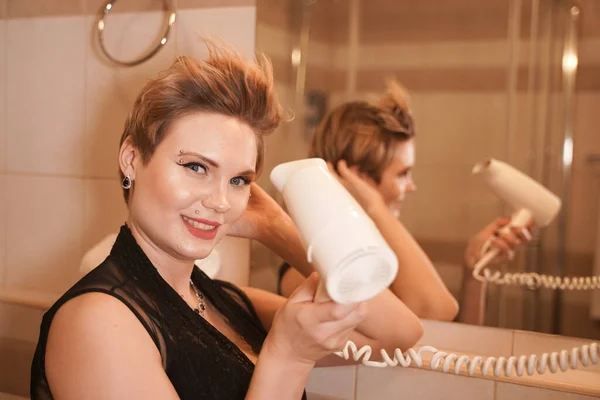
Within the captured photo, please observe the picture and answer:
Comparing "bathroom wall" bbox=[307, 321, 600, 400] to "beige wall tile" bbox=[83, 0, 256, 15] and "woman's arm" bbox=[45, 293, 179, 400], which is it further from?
"beige wall tile" bbox=[83, 0, 256, 15]

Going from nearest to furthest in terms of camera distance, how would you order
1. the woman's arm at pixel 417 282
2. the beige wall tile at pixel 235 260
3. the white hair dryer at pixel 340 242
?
the white hair dryer at pixel 340 242
the woman's arm at pixel 417 282
the beige wall tile at pixel 235 260

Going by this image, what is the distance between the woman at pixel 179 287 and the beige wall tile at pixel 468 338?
1.38 feet

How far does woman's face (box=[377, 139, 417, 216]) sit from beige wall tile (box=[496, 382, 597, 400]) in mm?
418

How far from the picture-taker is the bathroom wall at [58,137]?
1565mm

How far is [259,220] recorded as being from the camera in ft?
4.34

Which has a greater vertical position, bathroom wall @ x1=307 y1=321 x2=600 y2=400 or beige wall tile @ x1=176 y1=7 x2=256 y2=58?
beige wall tile @ x1=176 y1=7 x2=256 y2=58

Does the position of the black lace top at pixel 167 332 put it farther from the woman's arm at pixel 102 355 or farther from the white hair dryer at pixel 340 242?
the white hair dryer at pixel 340 242

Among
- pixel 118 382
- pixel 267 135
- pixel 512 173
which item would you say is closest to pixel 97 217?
pixel 267 135

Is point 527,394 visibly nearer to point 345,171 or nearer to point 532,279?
point 532,279

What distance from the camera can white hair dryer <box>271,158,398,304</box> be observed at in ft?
2.55

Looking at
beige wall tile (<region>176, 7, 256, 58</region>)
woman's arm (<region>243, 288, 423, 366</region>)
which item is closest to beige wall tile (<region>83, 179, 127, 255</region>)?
beige wall tile (<region>176, 7, 256, 58</region>)

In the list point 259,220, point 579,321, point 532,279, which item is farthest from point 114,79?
point 579,321

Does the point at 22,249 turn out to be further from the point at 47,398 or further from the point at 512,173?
the point at 512,173

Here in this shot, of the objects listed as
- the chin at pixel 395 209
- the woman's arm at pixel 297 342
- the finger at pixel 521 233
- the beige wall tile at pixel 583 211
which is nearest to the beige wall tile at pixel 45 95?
the chin at pixel 395 209
